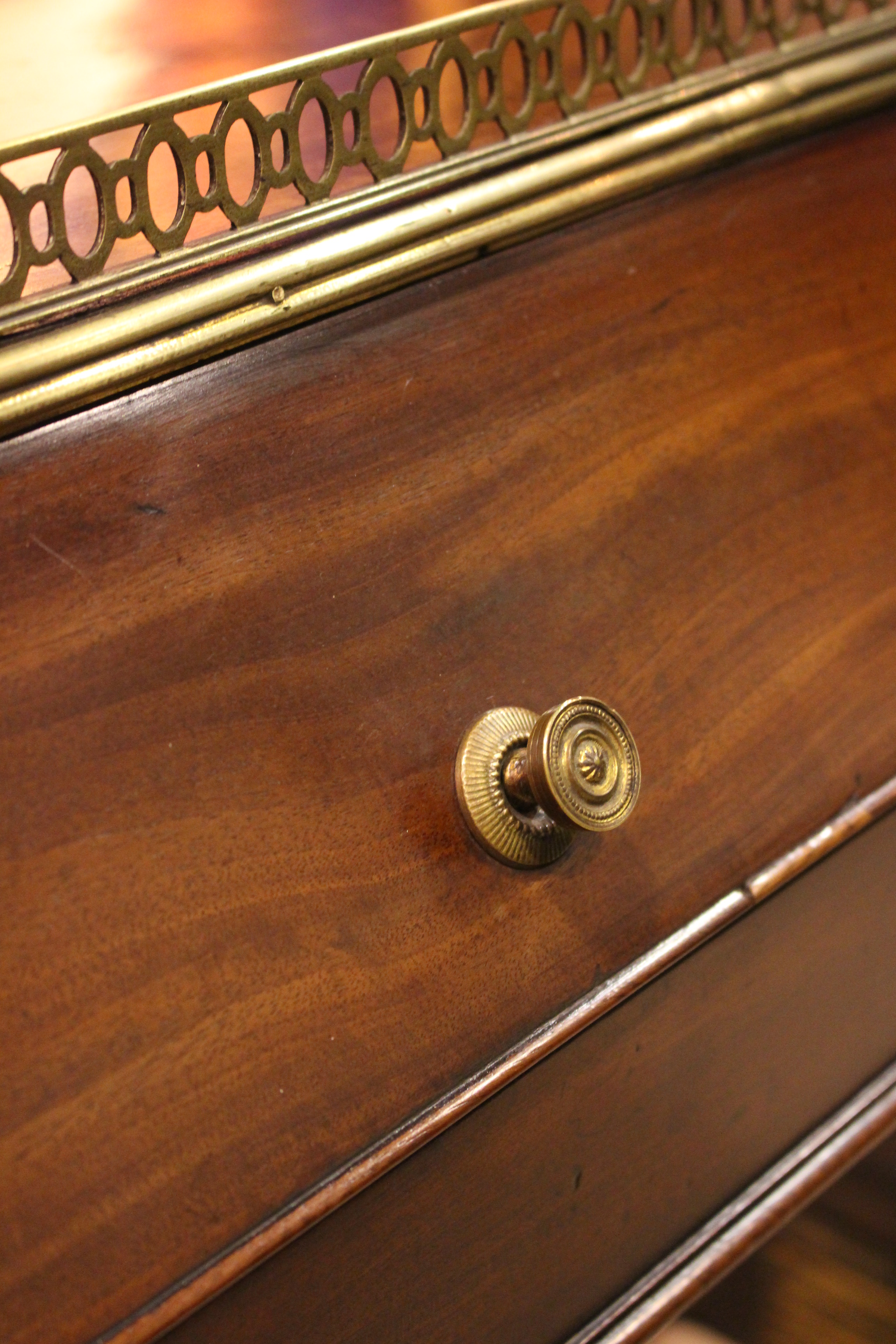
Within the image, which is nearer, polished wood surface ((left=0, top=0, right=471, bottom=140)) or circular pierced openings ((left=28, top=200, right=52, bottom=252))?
circular pierced openings ((left=28, top=200, right=52, bottom=252))

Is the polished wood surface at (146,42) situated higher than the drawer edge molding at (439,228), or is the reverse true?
the polished wood surface at (146,42)

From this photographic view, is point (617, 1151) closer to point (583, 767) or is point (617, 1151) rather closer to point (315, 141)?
point (583, 767)

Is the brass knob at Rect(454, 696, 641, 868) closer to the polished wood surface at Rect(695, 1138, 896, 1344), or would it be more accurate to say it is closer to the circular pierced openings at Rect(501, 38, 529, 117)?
the circular pierced openings at Rect(501, 38, 529, 117)

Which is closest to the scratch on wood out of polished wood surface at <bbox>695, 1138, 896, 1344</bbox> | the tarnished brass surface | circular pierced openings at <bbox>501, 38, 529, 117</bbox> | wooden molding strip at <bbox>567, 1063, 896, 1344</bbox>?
the tarnished brass surface

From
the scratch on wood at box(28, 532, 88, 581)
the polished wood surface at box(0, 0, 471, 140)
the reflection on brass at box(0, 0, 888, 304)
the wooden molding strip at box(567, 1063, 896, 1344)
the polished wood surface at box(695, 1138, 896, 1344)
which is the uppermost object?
the polished wood surface at box(0, 0, 471, 140)

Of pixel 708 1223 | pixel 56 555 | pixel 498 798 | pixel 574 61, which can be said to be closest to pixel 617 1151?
pixel 708 1223

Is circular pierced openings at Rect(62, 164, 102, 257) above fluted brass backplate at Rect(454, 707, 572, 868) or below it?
above

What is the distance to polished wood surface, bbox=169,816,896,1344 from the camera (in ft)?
1.67

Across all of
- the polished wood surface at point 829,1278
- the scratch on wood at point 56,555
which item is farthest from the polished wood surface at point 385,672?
the polished wood surface at point 829,1278

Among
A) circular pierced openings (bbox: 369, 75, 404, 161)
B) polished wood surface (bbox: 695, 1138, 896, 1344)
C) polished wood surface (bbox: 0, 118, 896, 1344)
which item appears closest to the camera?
polished wood surface (bbox: 0, 118, 896, 1344)

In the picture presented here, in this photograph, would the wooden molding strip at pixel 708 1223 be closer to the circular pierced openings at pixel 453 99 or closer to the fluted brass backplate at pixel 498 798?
the fluted brass backplate at pixel 498 798

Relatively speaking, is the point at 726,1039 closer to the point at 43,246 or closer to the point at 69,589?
the point at 69,589

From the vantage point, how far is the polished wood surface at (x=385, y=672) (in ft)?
1.50

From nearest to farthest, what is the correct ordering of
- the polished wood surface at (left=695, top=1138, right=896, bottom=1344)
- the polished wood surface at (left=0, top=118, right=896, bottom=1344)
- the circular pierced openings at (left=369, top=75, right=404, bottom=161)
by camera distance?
the polished wood surface at (left=0, top=118, right=896, bottom=1344) < the circular pierced openings at (left=369, top=75, right=404, bottom=161) < the polished wood surface at (left=695, top=1138, right=896, bottom=1344)
